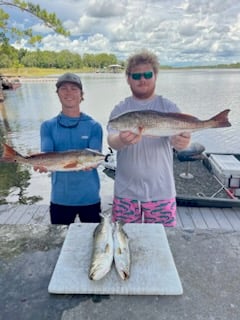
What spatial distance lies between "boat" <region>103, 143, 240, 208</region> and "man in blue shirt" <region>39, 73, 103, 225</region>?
2.44m

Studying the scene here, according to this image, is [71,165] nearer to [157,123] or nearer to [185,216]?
[157,123]

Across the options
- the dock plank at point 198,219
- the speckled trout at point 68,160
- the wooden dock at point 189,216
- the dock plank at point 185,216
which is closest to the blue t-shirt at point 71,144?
the speckled trout at point 68,160

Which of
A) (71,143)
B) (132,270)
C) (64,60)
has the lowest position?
(64,60)

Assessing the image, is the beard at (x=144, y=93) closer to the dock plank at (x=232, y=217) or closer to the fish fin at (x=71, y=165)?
the fish fin at (x=71, y=165)

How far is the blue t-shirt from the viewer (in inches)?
101

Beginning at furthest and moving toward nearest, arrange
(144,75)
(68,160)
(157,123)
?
(68,160) → (144,75) → (157,123)

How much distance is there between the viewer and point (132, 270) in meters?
1.61

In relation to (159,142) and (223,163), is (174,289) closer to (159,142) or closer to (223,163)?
(159,142)

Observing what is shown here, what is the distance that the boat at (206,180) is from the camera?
5.55 metres

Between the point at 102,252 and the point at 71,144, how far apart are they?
1.22 m

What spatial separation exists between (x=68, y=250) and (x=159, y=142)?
1.10 metres

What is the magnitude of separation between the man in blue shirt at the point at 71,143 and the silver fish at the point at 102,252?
79cm

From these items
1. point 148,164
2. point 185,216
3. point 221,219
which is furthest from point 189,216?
point 148,164

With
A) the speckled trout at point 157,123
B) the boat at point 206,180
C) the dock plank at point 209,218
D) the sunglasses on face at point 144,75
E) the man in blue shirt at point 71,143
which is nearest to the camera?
the speckled trout at point 157,123
